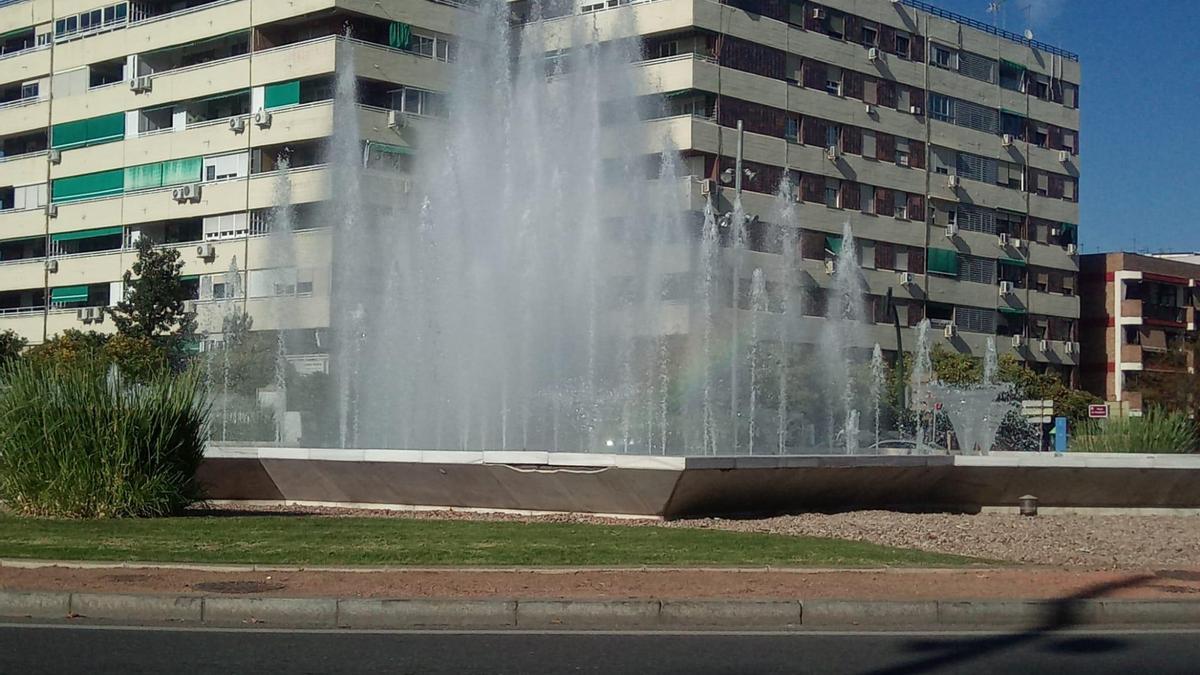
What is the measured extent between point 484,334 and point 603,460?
1216 cm

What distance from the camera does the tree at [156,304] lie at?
49.3 meters

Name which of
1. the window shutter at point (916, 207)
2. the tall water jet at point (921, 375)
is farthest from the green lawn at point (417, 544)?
the window shutter at point (916, 207)

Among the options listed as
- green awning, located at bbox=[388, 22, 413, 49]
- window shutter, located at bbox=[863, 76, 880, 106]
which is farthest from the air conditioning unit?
window shutter, located at bbox=[863, 76, 880, 106]

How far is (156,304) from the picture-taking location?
4966 centimetres

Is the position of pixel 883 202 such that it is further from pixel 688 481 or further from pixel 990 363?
pixel 688 481

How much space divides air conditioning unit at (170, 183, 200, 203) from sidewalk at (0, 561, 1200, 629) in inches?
1753

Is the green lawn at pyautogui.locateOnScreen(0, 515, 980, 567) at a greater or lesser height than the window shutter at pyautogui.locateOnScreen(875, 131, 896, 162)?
lesser

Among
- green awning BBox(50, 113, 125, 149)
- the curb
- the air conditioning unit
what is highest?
green awning BBox(50, 113, 125, 149)

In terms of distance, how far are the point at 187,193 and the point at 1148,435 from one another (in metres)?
38.2

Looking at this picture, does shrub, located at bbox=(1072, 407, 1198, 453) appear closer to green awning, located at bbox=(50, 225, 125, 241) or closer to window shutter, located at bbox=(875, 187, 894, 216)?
window shutter, located at bbox=(875, 187, 894, 216)

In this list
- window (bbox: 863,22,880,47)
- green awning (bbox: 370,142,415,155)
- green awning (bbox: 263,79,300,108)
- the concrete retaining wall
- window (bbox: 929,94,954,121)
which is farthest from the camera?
window (bbox: 929,94,954,121)

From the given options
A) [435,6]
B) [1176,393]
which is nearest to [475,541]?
[435,6]

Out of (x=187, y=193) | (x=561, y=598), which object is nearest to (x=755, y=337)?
(x=187, y=193)

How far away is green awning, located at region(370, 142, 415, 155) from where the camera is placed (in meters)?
51.1
